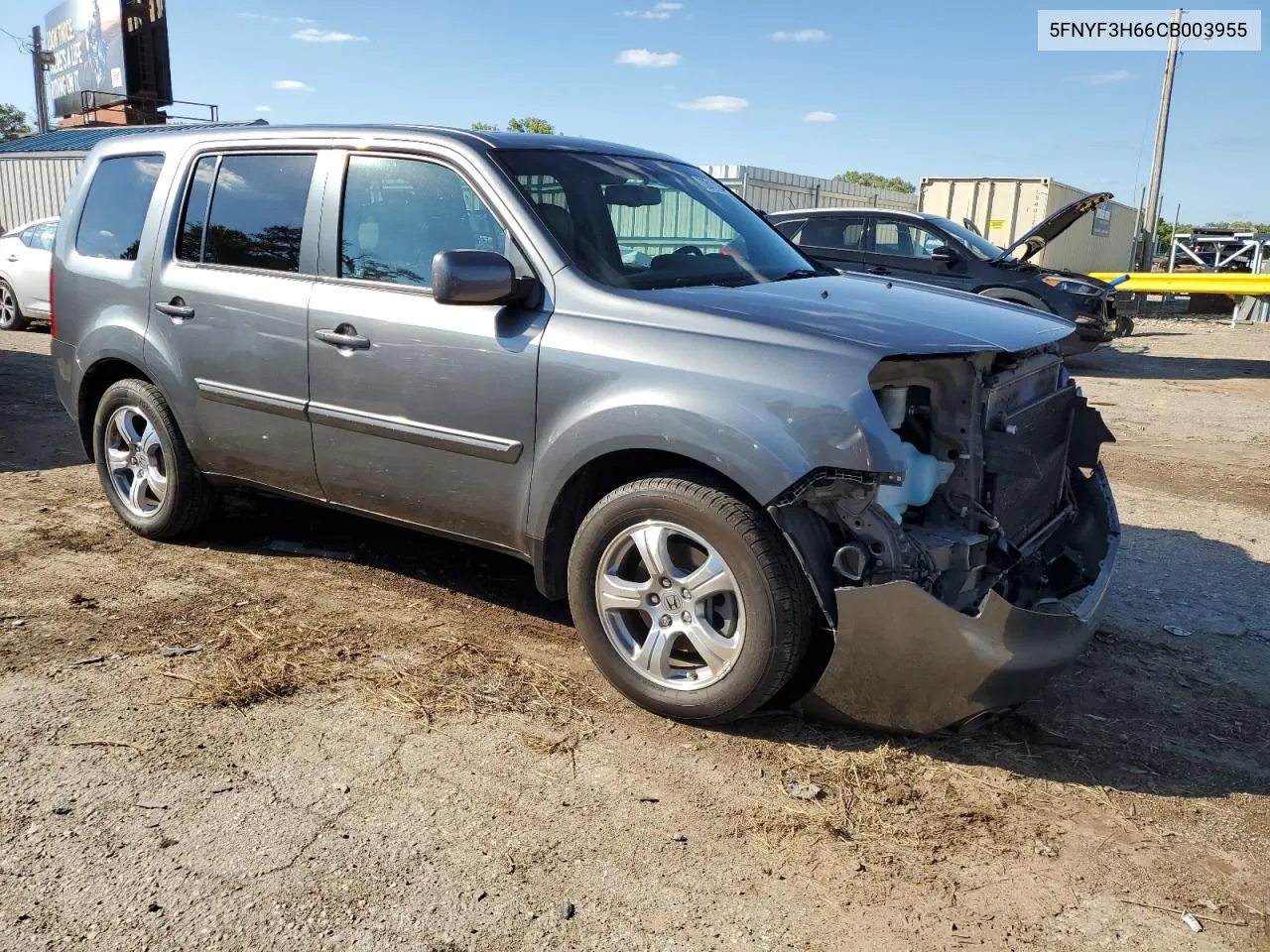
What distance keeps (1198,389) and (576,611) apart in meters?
10.4

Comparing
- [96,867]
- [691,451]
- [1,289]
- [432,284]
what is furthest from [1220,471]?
[1,289]

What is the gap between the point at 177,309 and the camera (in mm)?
4676

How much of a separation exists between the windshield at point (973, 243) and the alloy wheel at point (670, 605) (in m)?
9.84

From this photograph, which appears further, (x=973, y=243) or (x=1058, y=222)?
(x=973, y=243)

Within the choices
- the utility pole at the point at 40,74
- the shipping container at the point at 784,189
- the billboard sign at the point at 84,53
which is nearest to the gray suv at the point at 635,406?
the shipping container at the point at 784,189

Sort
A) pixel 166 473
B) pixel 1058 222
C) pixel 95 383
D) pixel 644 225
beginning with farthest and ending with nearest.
Result: pixel 1058 222, pixel 95 383, pixel 166 473, pixel 644 225

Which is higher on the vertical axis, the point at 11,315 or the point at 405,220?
the point at 405,220

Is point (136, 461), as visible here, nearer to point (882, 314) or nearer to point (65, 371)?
point (65, 371)

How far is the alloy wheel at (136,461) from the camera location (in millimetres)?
5059

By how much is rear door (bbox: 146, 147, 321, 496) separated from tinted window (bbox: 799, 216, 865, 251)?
29.2 ft

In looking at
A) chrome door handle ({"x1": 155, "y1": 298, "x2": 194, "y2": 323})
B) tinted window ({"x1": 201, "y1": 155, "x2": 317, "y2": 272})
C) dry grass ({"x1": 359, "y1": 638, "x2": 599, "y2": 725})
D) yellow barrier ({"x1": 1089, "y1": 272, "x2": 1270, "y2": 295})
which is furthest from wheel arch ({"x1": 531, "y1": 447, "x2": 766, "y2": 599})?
yellow barrier ({"x1": 1089, "y1": 272, "x2": 1270, "y2": 295})

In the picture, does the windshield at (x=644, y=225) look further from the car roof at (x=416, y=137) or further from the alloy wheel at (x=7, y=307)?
the alloy wheel at (x=7, y=307)

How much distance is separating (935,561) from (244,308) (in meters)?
3.02

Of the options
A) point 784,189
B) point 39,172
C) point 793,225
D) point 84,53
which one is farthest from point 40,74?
point 793,225
